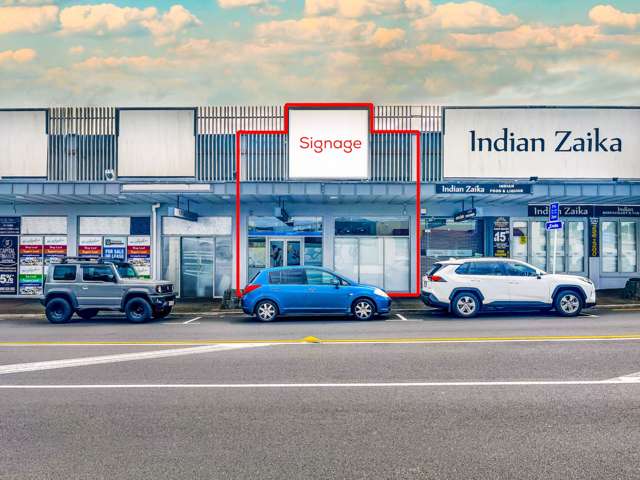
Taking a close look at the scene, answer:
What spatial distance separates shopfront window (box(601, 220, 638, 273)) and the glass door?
626 inches

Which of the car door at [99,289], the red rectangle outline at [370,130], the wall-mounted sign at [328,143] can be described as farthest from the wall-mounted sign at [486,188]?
the car door at [99,289]

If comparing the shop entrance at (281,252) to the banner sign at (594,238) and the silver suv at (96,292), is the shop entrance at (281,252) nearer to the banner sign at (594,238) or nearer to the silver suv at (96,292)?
the silver suv at (96,292)

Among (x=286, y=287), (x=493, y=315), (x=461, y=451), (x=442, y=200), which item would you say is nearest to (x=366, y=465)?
(x=461, y=451)

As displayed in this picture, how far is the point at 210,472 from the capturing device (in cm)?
464

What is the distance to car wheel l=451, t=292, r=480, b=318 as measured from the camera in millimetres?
15070

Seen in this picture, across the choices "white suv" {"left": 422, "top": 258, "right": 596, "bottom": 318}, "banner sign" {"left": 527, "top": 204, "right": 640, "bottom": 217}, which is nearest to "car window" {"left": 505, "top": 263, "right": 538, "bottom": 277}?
"white suv" {"left": 422, "top": 258, "right": 596, "bottom": 318}

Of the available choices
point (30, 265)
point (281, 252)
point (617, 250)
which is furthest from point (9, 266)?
point (617, 250)

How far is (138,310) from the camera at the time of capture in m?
14.7

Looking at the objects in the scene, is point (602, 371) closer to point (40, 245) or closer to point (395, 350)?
point (395, 350)

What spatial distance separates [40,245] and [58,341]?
37.8ft

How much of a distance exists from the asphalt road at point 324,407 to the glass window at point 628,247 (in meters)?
12.3

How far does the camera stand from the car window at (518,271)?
1513cm

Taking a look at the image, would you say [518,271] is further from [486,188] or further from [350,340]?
[350,340]

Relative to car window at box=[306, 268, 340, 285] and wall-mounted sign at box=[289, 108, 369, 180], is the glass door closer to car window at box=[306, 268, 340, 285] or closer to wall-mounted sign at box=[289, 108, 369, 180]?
wall-mounted sign at box=[289, 108, 369, 180]
